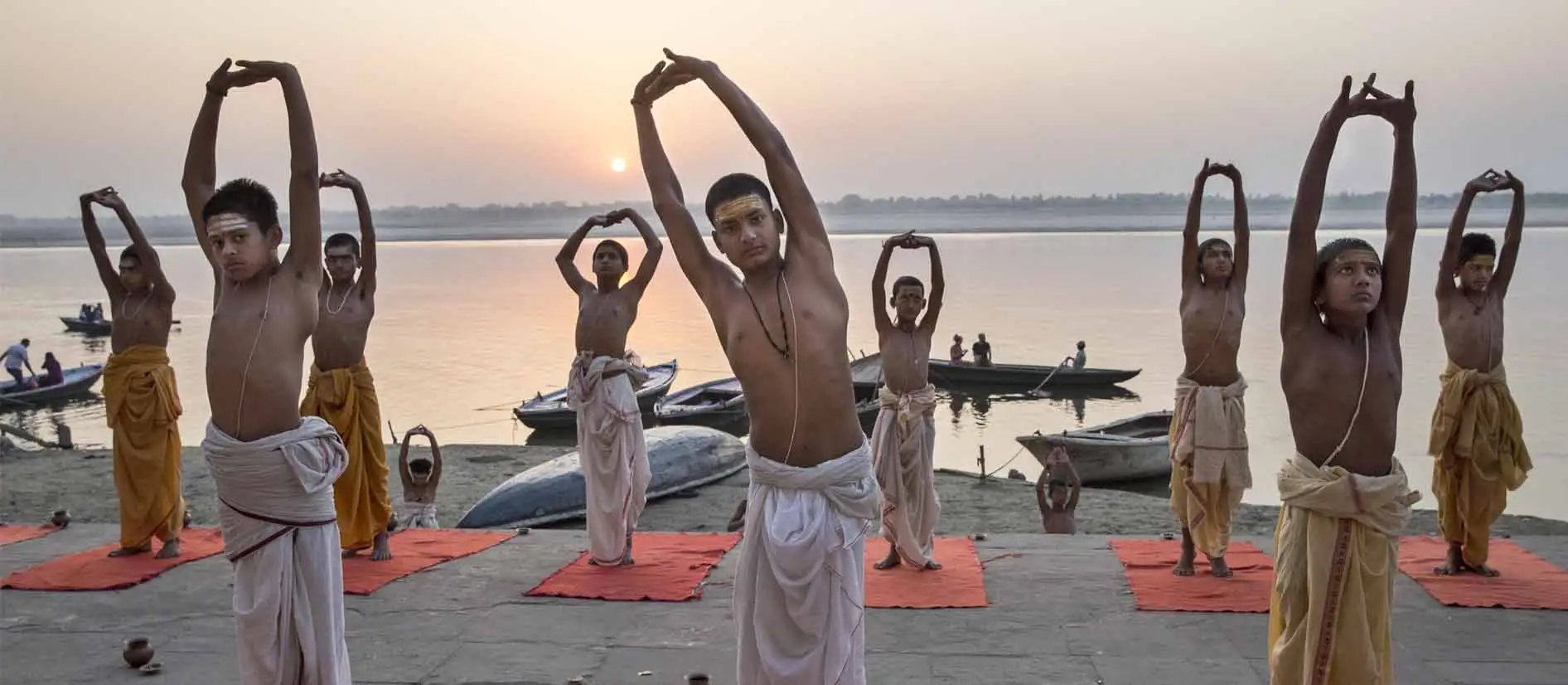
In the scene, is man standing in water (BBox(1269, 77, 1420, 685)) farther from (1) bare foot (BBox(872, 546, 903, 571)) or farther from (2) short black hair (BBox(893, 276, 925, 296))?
(1) bare foot (BBox(872, 546, 903, 571))

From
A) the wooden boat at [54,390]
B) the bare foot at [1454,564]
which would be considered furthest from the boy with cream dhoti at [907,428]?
the wooden boat at [54,390]

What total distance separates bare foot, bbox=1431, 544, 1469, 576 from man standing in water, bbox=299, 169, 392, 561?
21.2ft

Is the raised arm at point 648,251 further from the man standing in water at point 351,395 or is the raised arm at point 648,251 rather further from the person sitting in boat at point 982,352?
the person sitting in boat at point 982,352

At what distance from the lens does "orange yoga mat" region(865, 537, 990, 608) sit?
653cm

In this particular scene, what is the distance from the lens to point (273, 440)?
4254 millimetres

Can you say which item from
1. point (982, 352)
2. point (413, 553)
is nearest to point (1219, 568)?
point (413, 553)

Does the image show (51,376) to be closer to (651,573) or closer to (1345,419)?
(651,573)

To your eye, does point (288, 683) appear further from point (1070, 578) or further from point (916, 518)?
point (1070, 578)

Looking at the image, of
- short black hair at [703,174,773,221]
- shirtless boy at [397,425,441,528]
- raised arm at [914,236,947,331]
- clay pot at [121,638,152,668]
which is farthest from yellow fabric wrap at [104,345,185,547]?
short black hair at [703,174,773,221]

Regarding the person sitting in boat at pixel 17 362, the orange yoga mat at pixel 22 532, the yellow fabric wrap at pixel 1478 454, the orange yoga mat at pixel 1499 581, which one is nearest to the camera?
the orange yoga mat at pixel 1499 581

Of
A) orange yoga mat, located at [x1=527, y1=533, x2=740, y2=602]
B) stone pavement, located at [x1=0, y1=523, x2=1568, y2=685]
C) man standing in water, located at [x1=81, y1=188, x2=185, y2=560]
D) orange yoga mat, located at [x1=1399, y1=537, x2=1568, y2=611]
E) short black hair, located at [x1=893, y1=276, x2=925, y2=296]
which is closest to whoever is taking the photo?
stone pavement, located at [x1=0, y1=523, x2=1568, y2=685]

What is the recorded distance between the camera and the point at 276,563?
4.24m

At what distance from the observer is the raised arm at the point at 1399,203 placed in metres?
4.12

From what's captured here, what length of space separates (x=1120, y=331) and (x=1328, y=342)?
106 feet
